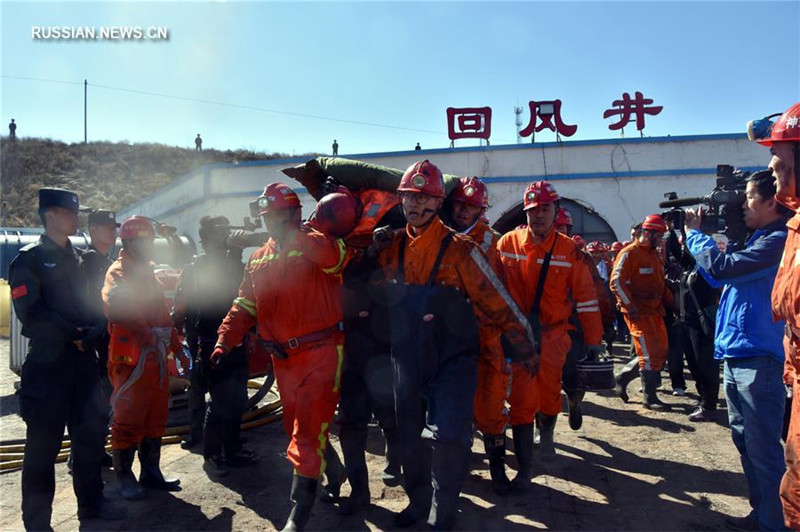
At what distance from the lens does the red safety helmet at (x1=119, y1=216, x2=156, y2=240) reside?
4738mm

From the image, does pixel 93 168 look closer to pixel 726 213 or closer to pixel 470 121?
pixel 470 121

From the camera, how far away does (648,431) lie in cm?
648

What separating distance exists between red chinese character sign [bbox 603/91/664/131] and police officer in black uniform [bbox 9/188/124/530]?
1661 centimetres

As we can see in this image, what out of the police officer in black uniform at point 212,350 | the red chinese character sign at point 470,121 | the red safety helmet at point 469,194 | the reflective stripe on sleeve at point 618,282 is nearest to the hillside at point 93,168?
the red chinese character sign at point 470,121

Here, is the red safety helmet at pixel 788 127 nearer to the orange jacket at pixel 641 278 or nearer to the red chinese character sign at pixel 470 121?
the orange jacket at pixel 641 278

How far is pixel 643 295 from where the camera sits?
7.54m

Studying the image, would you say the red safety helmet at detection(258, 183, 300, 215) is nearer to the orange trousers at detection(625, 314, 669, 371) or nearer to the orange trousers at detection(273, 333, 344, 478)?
the orange trousers at detection(273, 333, 344, 478)

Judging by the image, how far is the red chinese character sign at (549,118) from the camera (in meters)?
17.6

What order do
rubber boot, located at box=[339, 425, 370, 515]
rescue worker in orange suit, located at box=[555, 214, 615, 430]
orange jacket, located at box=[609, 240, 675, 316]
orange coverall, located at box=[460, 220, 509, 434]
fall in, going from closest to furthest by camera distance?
rubber boot, located at box=[339, 425, 370, 515] < orange coverall, located at box=[460, 220, 509, 434] < rescue worker in orange suit, located at box=[555, 214, 615, 430] < orange jacket, located at box=[609, 240, 675, 316]

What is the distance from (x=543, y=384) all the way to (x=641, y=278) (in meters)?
3.17

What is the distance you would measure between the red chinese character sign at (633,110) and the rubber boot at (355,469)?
15971 millimetres

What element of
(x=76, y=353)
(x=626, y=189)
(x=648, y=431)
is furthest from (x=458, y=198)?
(x=626, y=189)

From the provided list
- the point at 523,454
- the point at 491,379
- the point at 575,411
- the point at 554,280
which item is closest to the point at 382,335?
Result: the point at 491,379

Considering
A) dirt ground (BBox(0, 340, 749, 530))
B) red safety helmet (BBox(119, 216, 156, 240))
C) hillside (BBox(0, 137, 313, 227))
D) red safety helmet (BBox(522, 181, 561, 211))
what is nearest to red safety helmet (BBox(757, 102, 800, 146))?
red safety helmet (BBox(522, 181, 561, 211))
